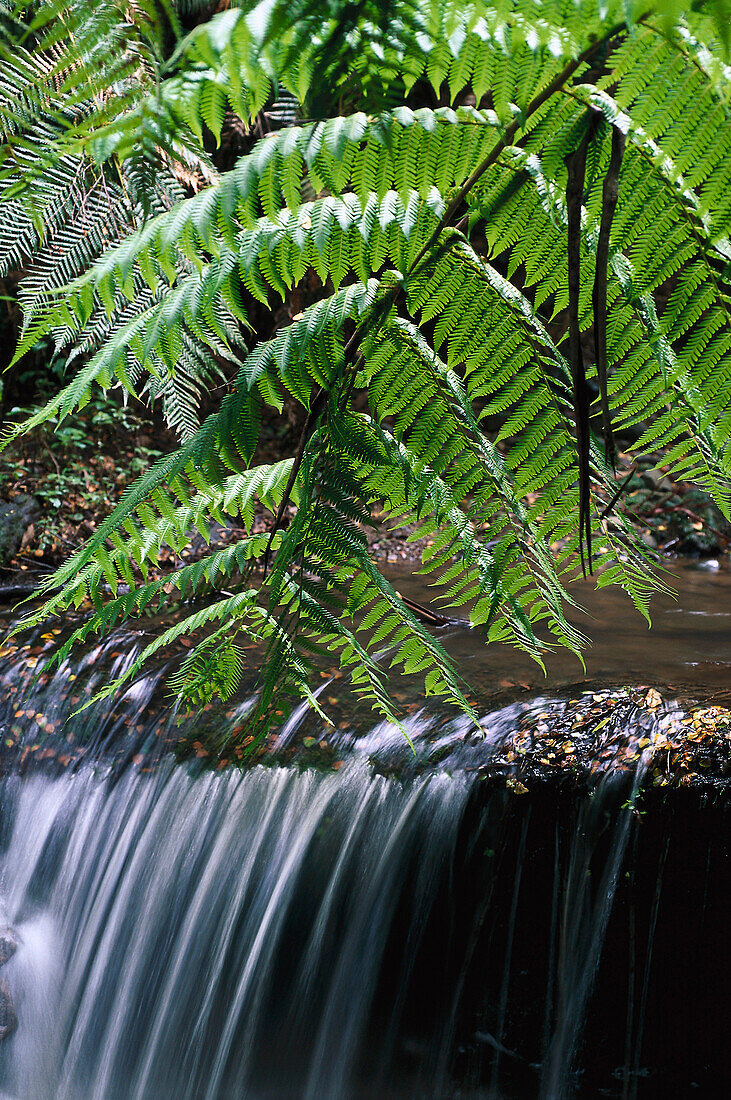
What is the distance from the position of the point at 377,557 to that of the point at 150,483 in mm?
5895

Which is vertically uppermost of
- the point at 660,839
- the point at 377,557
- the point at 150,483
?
the point at 377,557

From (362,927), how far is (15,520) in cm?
478

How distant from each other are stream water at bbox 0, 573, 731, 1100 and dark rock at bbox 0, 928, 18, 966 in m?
0.04

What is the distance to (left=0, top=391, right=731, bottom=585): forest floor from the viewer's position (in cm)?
668

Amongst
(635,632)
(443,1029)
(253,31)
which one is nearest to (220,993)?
(443,1029)

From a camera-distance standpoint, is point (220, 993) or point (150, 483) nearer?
point (150, 483)

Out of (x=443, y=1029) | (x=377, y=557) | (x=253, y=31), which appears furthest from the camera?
(x=377, y=557)

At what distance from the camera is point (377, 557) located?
7.00 meters

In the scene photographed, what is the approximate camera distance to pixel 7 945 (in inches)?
154

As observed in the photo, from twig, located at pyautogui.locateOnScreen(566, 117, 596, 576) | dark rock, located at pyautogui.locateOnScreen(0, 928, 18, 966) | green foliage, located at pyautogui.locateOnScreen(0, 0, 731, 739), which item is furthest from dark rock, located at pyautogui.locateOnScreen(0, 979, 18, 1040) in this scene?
twig, located at pyautogui.locateOnScreen(566, 117, 596, 576)

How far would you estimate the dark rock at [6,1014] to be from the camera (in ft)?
12.4

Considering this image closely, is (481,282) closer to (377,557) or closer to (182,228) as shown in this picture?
(182,228)

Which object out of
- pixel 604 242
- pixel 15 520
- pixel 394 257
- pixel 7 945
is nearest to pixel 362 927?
pixel 7 945

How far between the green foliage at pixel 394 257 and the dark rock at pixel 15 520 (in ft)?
18.3
